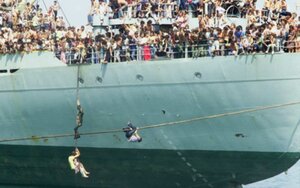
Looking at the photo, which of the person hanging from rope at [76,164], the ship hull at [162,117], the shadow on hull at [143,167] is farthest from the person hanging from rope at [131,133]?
the person hanging from rope at [76,164]

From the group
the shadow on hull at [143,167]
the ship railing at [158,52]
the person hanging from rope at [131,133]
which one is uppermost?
the ship railing at [158,52]

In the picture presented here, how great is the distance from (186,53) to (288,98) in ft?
14.4

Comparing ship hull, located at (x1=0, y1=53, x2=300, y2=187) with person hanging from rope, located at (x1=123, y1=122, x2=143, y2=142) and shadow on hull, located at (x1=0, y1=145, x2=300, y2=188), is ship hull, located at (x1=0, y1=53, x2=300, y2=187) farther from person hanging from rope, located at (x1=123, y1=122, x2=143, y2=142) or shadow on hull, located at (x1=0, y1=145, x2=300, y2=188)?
person hanging from rope, located at (x1=123, y1=122, x2=143, y2=142)

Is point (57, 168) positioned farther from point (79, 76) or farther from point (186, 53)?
point (186, 53)

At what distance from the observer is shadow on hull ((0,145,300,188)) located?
4094cm

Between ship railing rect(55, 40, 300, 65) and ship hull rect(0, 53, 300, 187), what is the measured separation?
1.40ft

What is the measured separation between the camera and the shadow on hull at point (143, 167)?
1612 inches

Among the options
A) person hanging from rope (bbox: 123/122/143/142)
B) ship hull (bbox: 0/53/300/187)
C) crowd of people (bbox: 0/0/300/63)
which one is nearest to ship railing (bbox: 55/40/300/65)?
crowd of people (bbox: 0/0/300/63)

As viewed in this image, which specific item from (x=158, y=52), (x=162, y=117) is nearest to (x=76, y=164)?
(x=162, y=117)

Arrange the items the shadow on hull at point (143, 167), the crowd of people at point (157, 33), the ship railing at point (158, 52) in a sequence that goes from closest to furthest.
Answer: the ship railing at point (158, 52)
the crowd of people at point (157, 33)
the shadow on hull at point (143, 167)

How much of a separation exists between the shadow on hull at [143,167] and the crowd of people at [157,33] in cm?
396

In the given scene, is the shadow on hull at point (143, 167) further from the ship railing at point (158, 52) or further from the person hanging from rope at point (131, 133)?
the ship railing at point (158, 52)

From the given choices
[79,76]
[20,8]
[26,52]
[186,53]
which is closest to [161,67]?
[186,53]

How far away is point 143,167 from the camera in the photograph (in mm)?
42656
